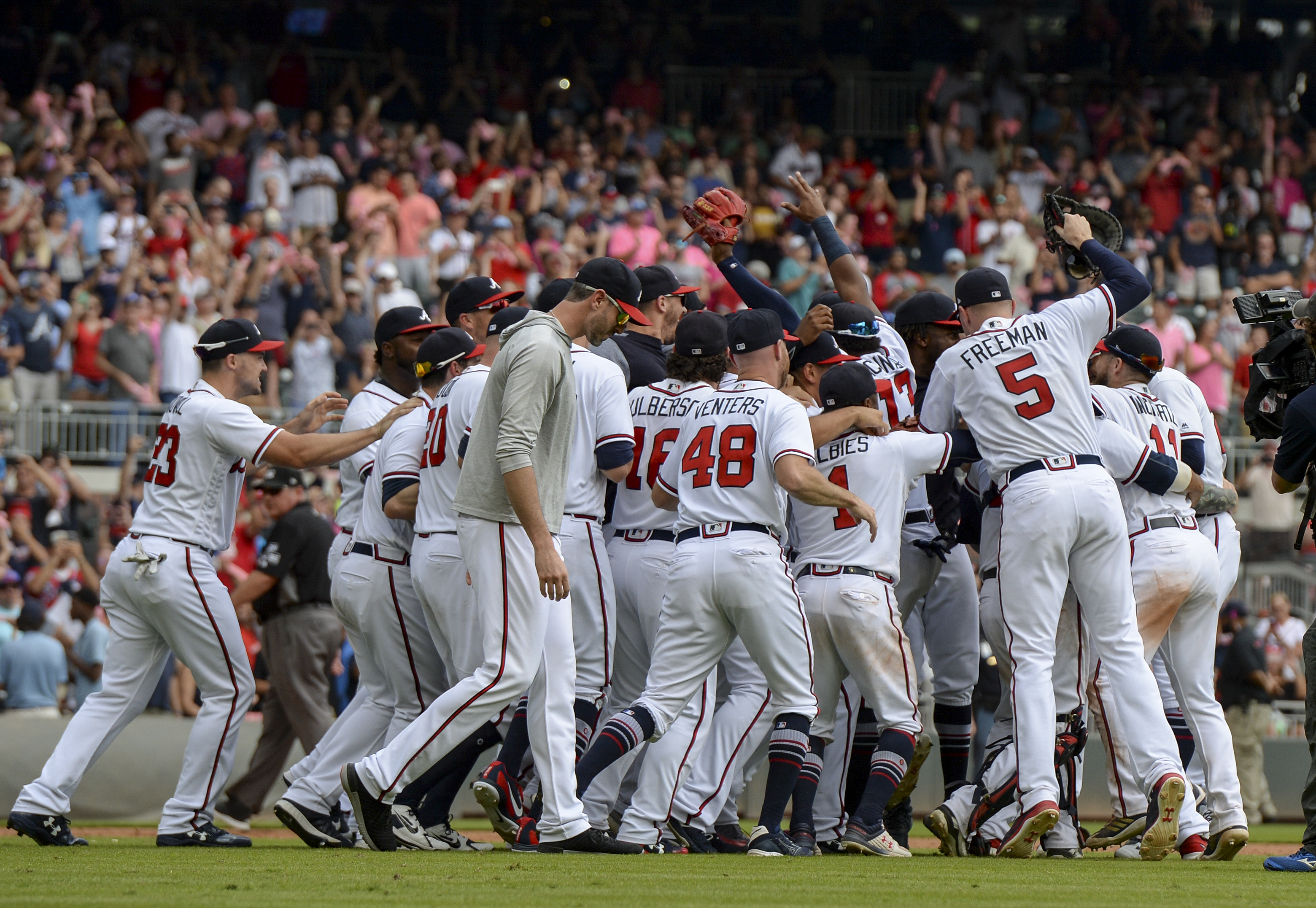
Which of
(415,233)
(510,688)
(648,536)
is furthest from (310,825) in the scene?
(415,233)

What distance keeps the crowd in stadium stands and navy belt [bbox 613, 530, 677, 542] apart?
604 centimetres

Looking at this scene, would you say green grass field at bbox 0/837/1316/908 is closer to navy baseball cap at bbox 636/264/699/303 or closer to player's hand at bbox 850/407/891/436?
player's hand at bbox 850/407/891/436

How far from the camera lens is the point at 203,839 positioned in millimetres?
7227

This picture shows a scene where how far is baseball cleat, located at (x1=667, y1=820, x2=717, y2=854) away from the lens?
288 inches

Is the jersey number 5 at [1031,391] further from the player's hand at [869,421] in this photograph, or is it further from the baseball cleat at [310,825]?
the baseball cleat at [310,825]

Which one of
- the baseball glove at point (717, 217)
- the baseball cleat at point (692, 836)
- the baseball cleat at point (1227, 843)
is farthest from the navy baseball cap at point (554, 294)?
the baseball cleat at point (1227, 843)

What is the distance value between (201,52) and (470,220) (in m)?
4.76

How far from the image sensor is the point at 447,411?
23.4ft

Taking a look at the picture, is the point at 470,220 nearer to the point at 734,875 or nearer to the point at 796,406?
the point at 796,406

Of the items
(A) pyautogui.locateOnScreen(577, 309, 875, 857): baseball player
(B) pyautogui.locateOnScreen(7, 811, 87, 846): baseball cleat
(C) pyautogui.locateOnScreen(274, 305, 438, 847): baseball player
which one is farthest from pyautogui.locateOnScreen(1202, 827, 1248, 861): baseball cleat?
(B) pyautogui.locateOnScreen(7, 811, 87, 846): baseball cleat

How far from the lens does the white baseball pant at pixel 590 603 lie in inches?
281

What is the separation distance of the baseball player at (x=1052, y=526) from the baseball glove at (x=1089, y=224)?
11.2 inches

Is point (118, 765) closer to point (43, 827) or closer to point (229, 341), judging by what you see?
point (43, 827)

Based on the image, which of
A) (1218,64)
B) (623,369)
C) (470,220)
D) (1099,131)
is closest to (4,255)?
(470,220)
